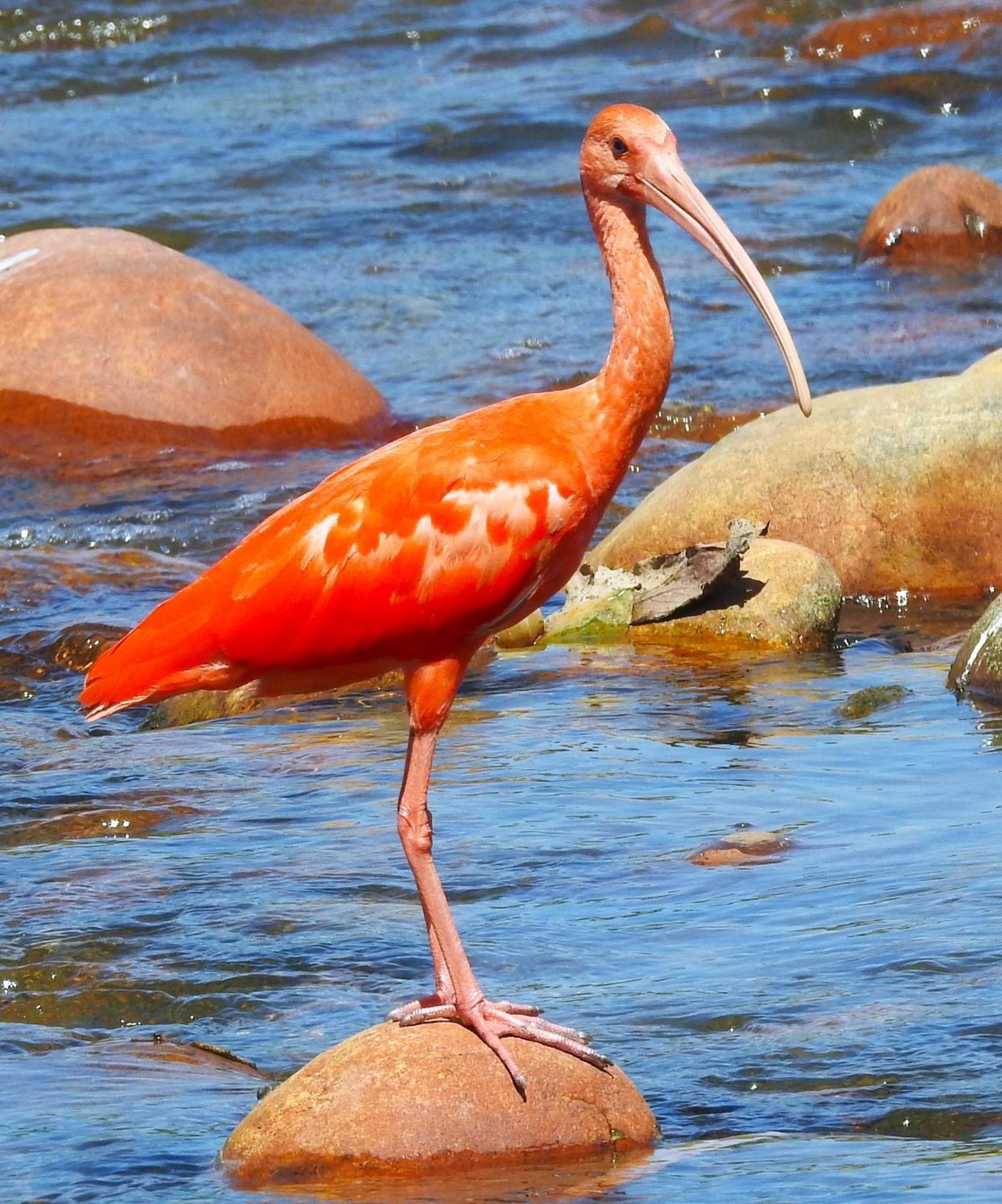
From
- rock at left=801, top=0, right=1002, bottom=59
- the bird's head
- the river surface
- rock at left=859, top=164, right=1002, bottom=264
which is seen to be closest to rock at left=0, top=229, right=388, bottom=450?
the river surface

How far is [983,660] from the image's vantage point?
8.88 metres

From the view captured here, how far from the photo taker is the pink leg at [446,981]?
5613 mm

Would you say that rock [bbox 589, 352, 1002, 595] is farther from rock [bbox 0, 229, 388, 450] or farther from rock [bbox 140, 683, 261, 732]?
rock [bbox 0, 229, 388, 450]

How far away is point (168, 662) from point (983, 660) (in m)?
3.91

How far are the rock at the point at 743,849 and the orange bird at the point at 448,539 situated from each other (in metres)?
1.53

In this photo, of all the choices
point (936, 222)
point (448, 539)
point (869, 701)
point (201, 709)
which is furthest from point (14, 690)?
point (936, 222)

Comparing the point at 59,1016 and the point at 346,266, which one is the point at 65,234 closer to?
the point at 346,266

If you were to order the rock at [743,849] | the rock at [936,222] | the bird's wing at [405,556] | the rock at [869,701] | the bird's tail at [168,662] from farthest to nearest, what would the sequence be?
the rock at [936,222], the rock at [869,701], the rock at [743,849], the bird's tail at [168,662], the bird's wing at [405,556]

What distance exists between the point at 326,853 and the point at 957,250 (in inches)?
478

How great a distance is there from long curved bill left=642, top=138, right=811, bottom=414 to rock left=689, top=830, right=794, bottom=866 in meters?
1.92

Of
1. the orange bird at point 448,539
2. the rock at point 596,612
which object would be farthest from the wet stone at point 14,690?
the orange bird at point 448,539

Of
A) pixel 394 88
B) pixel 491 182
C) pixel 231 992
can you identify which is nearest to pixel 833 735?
pixel 231 992

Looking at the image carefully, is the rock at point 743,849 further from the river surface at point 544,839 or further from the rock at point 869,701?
the rock at point 869,701

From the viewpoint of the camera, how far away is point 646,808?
26.2 ft
